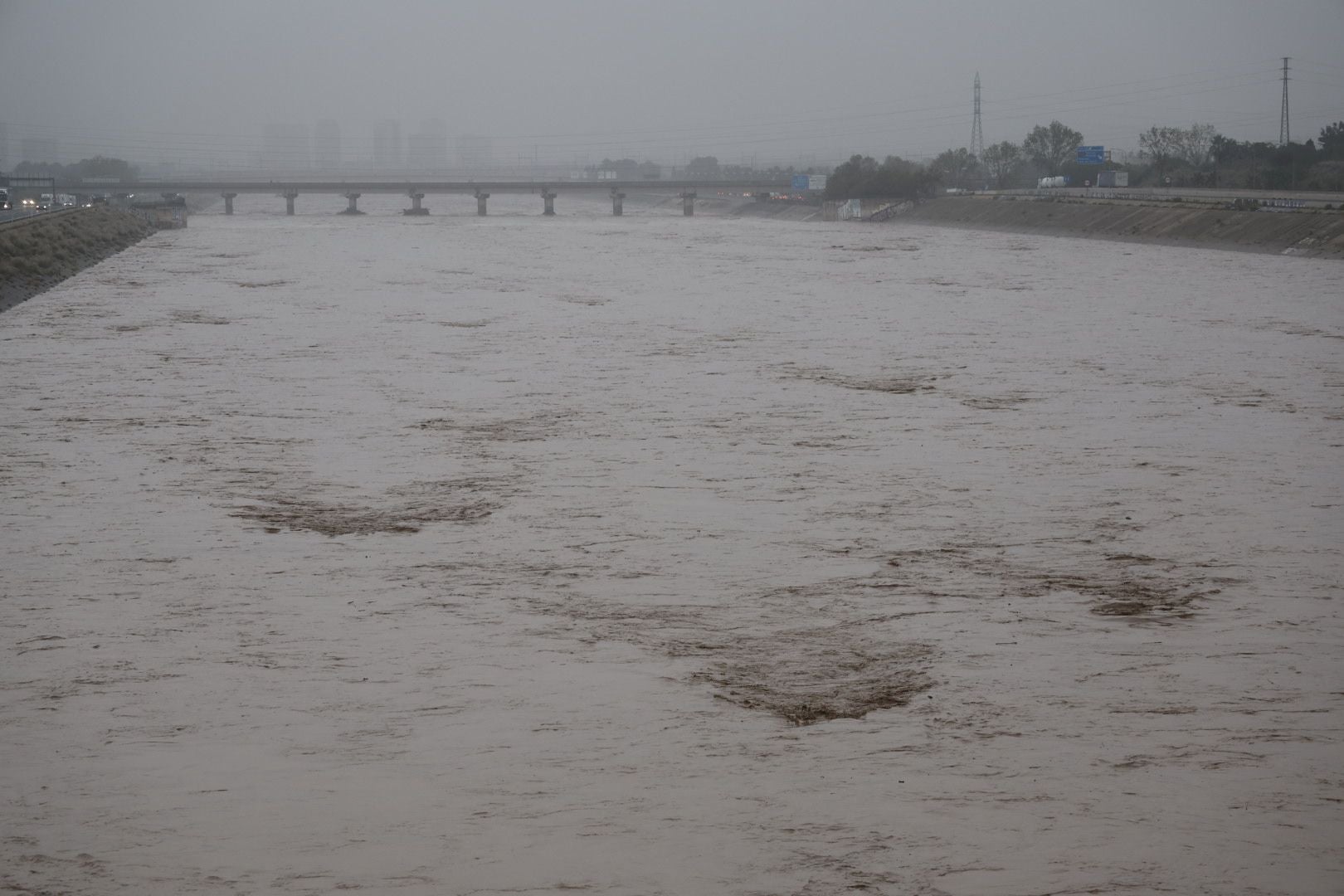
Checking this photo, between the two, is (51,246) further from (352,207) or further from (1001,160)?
(1001,160)

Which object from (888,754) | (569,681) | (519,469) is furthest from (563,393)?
(888,754)

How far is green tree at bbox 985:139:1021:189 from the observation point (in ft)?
397

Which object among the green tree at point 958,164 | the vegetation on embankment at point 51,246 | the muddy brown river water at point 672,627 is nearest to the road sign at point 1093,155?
the green tree at point 958,164

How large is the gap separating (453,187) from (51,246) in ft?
283

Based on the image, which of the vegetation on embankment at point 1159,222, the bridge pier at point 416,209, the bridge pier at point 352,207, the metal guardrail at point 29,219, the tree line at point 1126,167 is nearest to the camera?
the metal guardrail at point 29,219

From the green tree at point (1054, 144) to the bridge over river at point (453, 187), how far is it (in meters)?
22.9

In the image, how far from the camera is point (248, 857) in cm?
591

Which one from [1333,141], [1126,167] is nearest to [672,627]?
[1333,141]

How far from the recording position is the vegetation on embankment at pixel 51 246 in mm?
35031

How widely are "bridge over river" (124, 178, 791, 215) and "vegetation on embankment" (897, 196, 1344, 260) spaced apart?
40503 millimetres

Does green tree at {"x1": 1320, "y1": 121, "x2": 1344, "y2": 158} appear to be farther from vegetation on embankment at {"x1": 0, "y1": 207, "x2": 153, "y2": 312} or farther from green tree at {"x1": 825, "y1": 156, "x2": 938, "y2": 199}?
vegetation on embankment at {"x1": 0, "y1": 207, "x2": 153, "y2": 312}

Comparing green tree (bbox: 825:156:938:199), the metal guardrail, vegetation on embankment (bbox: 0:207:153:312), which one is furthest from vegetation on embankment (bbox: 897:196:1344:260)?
the metal guardrail

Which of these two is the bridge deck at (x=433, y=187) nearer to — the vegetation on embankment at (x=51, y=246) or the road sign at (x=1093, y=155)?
the road sign at (x=1093, y=155)

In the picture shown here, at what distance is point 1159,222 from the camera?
58.9 meters
